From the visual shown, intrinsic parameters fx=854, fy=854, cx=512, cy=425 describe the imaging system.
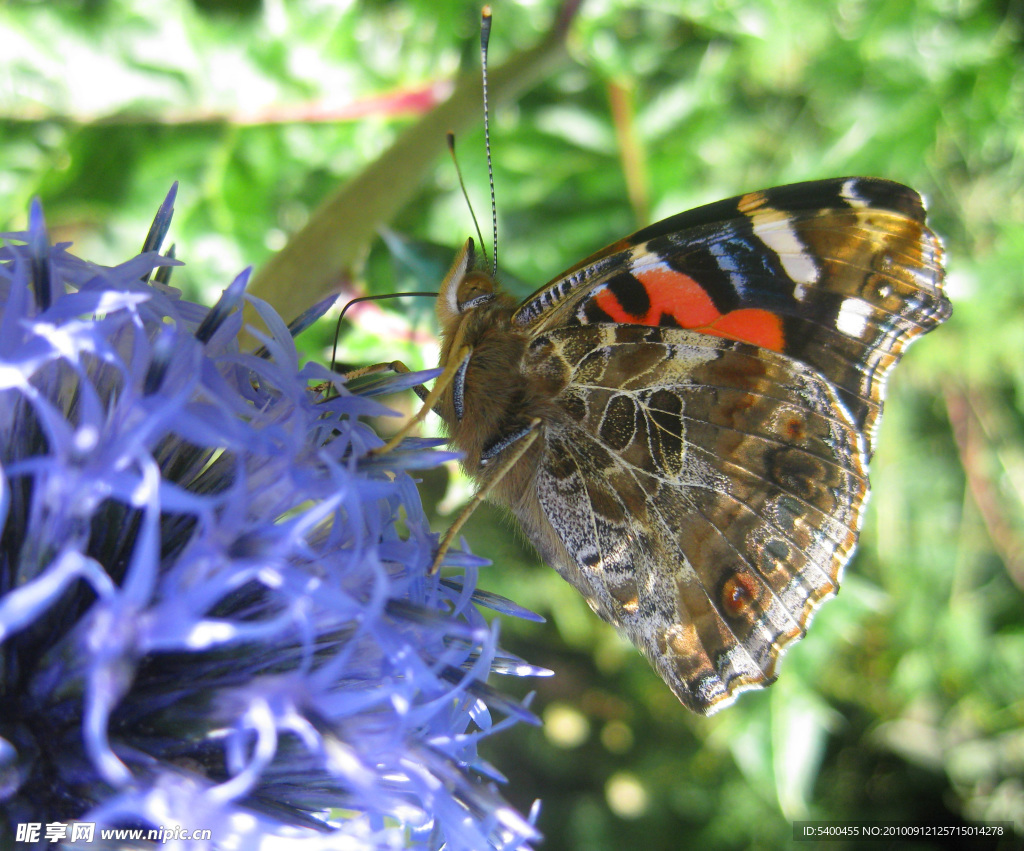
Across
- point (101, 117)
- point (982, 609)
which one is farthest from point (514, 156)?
point (982, 609)

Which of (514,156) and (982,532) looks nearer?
(514,156)

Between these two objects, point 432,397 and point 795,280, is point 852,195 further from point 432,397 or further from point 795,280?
point 432,397

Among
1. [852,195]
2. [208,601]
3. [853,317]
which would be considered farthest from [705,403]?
[208,601]

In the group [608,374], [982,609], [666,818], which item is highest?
[608,374]

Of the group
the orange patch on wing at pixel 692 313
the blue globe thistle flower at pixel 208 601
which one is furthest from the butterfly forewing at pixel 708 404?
the blue globe thistle flower at pixel 208 601

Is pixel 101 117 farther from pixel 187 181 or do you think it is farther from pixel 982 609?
pixel 982 609

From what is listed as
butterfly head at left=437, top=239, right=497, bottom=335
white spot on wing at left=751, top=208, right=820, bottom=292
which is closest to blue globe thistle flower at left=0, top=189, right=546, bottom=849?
butterfly head at left=437, top=239, right=497, bottom=335

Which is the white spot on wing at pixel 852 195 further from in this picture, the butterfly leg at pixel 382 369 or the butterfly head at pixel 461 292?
the butterfly leg at pixel 382 369
